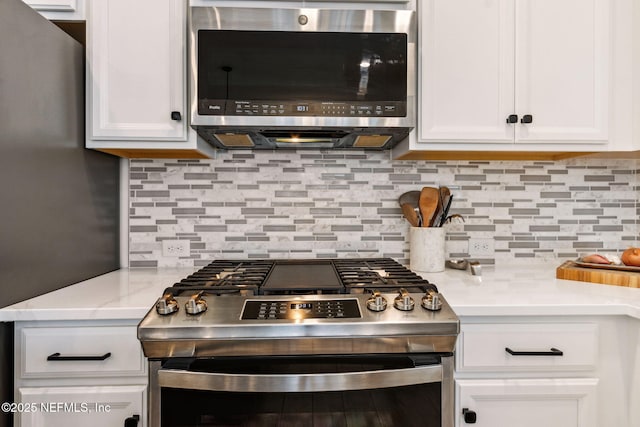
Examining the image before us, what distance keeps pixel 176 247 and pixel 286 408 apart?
3.26 ft

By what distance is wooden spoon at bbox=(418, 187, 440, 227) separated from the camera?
167 cm

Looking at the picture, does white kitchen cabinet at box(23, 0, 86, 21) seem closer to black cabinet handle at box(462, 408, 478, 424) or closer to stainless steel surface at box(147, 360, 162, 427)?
stainless steel surface at box(147, 360, 162, 427)

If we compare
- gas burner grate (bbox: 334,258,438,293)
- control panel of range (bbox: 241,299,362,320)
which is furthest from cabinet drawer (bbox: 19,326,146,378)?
gas burner grate (bbox: 334,258,438,293)

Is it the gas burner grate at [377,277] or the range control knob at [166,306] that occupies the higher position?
the gas burner grate at [377,277]

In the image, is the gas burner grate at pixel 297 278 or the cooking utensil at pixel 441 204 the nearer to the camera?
the gas burner grate at pixel 297 278

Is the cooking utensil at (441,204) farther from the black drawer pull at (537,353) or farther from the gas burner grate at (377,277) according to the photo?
the black drawer pull at (537,353)

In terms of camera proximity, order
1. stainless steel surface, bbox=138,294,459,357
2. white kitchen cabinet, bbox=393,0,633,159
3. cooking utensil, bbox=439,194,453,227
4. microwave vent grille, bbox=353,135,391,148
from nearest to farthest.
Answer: stainless steel surface, bbox=138,294,459,357
white kitchen cabinet, bbox=393,0,633,159
microwave vent grille, bbox=353,135,391,148
cooking utensil, bbox=439,194,453,227

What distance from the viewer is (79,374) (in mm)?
1104

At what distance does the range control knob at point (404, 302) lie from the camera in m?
1.07

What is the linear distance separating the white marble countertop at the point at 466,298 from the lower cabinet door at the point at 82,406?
0.68ft

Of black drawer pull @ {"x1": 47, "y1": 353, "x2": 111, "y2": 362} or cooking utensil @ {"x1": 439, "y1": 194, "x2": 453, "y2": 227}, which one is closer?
black drawer pull @ {"x1": 47, "y1": 353, "x2": 111, "y2": 362}

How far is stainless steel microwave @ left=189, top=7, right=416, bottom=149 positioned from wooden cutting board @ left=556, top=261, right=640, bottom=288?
0.83m

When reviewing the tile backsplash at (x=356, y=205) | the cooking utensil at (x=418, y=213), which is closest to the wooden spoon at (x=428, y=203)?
the cooking utensil at (x=418, y=213)

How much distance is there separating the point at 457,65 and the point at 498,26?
0.21 m
